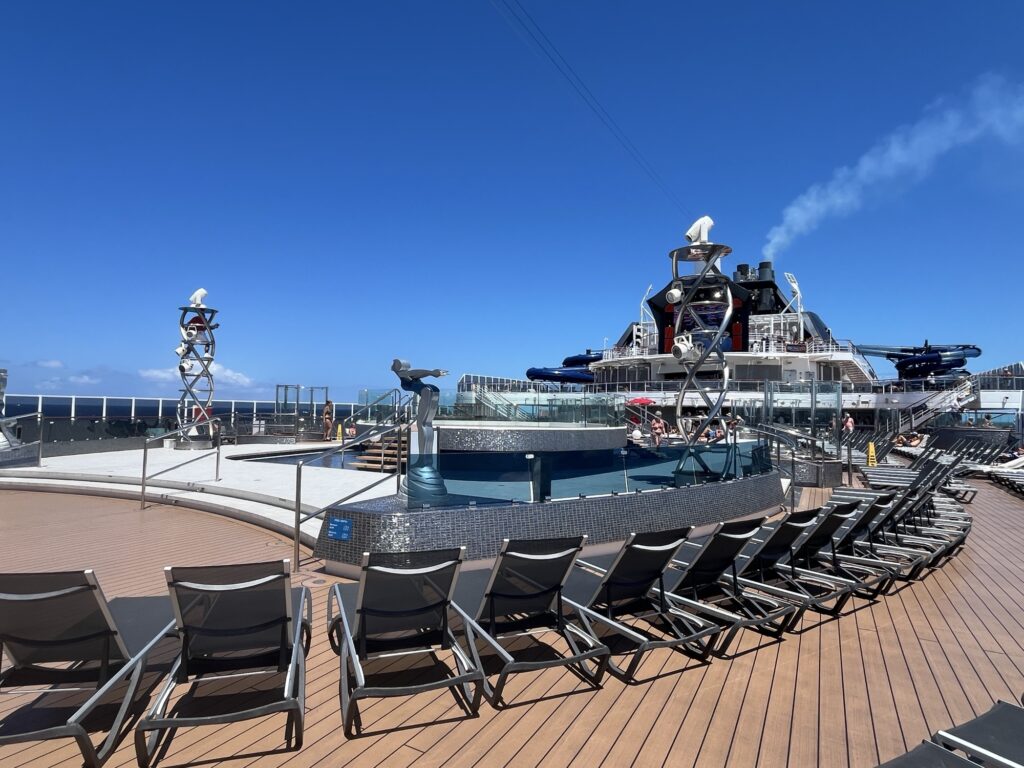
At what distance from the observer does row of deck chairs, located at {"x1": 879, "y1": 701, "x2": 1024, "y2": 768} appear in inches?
74.7

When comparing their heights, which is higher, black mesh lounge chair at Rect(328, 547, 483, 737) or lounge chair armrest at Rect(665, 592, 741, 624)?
black mesh lounge chair at Rect(328, 547, 483, 737)

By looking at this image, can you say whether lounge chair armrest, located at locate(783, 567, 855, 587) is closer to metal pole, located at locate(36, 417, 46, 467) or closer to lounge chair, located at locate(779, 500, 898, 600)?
lounge chair, located at locate(779, 500, 898, 600)

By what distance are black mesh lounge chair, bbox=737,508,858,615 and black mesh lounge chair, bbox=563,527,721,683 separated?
691 mm

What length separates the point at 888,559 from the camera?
5621 mm

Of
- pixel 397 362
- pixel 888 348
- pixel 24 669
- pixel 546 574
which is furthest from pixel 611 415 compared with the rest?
pixel 888 348

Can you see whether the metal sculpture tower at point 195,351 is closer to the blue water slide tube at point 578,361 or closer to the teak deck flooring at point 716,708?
the teak deck flooring at point 716,708

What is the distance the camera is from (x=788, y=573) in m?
4.83

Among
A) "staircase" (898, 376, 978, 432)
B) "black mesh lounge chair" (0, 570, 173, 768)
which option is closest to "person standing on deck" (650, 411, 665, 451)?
"staircase" (898, 376, 978, 432)

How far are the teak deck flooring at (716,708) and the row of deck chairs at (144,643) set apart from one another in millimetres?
185

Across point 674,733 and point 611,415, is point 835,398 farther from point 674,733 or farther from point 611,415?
point 674,733

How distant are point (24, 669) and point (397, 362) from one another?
479 cm

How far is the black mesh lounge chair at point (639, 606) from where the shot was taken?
355 centimetres

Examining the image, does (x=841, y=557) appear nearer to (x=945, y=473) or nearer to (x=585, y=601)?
(x=585, y=601)

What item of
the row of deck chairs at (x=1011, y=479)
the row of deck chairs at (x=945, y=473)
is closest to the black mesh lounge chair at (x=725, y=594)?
the row of deck chairs at (x=945, y=473)
